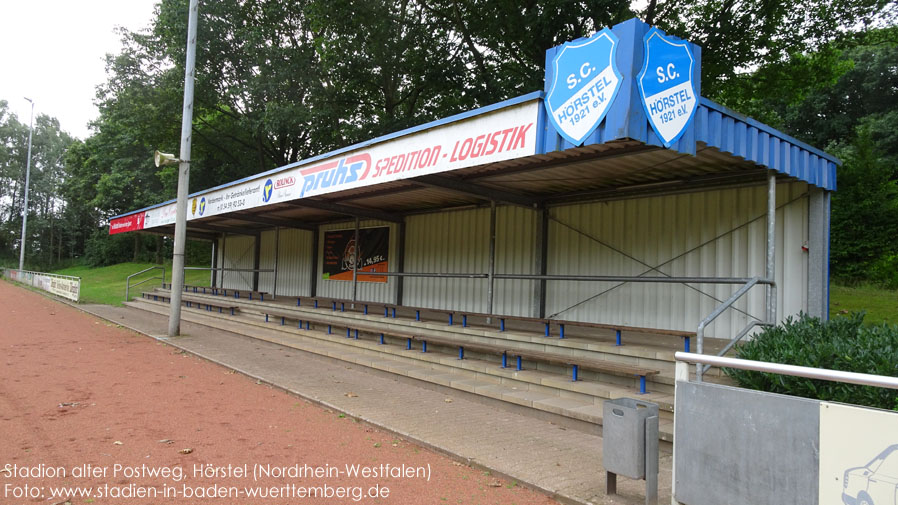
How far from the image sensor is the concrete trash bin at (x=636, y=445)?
3475mm

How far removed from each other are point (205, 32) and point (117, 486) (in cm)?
2021

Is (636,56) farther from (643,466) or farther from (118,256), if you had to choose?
(118,256)

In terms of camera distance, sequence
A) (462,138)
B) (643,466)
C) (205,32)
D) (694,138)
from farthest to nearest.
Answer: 1. (205,32)
2. (462,138)
3. (694,138)
4. (643,466)

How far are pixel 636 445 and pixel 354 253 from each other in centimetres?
999

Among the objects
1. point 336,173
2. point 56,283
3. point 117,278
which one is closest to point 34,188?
point 117,278

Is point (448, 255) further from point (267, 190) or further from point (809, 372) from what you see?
point (809, 372)

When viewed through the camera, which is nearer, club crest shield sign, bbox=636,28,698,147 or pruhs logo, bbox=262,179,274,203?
club crest shield sign, bbox=636,28,698,147

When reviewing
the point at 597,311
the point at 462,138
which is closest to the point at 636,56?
the point at 462,138

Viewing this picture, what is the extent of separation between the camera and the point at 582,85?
5059 millimetres

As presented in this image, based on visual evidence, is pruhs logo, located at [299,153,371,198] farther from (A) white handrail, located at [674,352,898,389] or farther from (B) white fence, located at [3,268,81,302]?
(B) white fence, located at [3,268,81,302]

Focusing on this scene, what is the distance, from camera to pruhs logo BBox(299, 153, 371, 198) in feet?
26.6

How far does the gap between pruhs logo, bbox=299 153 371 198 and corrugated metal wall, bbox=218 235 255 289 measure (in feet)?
33.5

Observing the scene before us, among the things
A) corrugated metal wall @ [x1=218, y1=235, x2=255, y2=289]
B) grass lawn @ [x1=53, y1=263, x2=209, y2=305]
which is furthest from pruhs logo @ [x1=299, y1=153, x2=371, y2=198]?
grass lawn @ [x1=53, y1=263, x2=209, y2=305]

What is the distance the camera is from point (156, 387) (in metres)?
7.02
